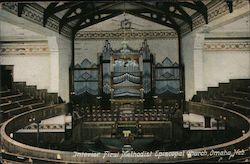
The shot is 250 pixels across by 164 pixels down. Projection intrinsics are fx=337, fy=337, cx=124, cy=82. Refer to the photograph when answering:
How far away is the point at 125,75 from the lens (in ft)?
43.6

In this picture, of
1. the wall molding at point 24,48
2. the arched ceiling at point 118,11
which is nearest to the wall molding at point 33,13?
the arched ceiling at point 118,11

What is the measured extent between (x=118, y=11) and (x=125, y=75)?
8.18 feet

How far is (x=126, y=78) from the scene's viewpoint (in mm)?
13305

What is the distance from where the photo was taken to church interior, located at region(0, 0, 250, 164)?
9.68 m

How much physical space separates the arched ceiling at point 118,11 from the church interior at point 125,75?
4cm

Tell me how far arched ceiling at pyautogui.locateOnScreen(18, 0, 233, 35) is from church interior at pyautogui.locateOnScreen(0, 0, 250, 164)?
1.4 inches

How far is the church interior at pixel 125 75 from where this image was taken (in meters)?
9.68

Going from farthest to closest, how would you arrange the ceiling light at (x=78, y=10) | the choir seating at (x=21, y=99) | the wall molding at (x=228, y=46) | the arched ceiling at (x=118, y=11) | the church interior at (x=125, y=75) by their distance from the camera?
1. the wall molding at (x=228, y=46)
2. the ceiling light at (x=78, y=10)
3. the arched ceiling at (x=118, y=11)
4. the church interior at (x=125, y=75)
5. the choir seating at (x=21, y=99)

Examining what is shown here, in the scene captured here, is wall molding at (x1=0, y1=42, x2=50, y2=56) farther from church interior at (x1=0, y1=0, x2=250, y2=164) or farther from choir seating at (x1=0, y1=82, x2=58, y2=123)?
choir seating at (x1=0, y1=82, x2=58, y2=123)

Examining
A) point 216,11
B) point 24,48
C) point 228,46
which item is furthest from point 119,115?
point 216,11

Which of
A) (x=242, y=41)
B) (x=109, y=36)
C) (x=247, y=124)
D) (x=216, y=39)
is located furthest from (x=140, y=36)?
(x=247, y=124)

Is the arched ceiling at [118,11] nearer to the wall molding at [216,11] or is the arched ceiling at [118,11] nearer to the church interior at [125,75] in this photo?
the church interior at [125,75]

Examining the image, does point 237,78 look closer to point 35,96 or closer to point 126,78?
point 126,78

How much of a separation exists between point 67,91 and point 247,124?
7.60 metres
